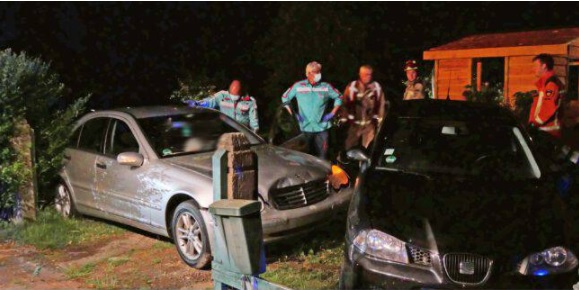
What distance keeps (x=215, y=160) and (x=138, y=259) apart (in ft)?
8.05

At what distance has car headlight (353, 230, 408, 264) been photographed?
12.7 ft

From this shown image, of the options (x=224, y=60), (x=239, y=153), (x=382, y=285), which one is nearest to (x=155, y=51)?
(x=224, y=60)

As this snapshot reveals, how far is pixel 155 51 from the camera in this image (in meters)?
14.8

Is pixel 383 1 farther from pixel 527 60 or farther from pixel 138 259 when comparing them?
pixel 138 259

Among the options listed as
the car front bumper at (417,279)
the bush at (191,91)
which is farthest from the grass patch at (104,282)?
the bush at (191,91)

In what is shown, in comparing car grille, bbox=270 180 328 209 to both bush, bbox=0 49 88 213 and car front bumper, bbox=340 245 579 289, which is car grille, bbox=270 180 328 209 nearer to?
car front bumper, bbox=340 245 579 289

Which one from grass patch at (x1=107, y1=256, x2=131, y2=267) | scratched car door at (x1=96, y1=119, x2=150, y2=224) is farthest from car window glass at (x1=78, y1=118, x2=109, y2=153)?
grass patch at (x1=107, y1=256, x2=131, y2=267)

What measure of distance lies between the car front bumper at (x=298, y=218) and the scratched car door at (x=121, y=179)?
1409 mm

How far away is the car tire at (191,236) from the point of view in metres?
5.52

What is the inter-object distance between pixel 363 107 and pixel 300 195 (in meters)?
2.69

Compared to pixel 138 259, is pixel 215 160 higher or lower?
higher

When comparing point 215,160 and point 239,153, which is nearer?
point 215,160

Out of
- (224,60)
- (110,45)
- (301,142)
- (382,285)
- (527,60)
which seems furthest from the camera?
(224,60)

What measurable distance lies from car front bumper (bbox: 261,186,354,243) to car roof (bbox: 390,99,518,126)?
1127 millimetres
